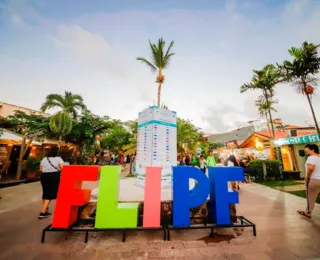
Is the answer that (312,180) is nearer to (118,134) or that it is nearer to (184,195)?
(184,195)

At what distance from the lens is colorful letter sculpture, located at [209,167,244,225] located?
10.2 ft

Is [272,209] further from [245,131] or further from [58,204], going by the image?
[245,131]

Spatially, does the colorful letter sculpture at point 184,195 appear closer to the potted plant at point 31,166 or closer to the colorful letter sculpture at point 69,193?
the colorful letter sculpture at point 69,193

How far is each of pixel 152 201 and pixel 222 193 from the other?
1482 mm

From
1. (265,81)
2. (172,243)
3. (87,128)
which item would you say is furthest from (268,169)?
(87,128)

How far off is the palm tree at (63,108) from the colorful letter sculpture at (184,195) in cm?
1171

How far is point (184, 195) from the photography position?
2992 millimetres

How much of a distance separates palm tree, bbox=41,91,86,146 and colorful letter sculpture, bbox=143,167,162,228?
37.3 ft

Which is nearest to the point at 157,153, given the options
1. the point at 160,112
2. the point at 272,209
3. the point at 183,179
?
the point at 160,112

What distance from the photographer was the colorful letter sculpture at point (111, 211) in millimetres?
2844

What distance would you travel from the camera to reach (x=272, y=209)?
4809 mm

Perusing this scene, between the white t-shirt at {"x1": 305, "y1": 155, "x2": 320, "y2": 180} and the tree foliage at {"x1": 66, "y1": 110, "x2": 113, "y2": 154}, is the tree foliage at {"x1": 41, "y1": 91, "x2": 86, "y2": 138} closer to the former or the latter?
the tree foliage at {"x1": 66, "y1": 110, "x2": 113, "y2": 154}

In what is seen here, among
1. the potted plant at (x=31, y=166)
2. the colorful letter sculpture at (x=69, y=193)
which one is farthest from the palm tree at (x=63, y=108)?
the colorful letter sculpture at (x=69, y=193)

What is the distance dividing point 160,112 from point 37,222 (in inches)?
176
